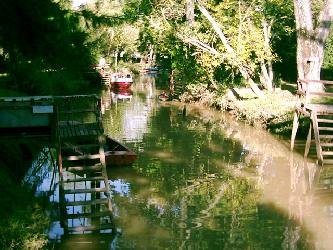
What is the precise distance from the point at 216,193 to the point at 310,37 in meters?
12.0

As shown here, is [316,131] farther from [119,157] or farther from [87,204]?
[87,204]

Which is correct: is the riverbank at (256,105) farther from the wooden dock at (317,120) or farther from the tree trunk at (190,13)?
the tree trunk at (190,13)

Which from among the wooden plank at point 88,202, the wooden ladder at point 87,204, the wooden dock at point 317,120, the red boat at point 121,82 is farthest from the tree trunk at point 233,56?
the wooden plank at point 88,202

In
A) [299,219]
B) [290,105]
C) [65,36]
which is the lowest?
[299,219]

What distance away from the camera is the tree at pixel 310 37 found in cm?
2250

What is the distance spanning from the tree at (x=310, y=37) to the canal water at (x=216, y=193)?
12.2 ft

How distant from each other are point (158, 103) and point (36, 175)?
19.4 m

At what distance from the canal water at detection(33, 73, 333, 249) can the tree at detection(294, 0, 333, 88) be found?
12.2 feet

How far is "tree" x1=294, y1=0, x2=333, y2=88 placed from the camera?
22.5 metres

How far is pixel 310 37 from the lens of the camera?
22.6m

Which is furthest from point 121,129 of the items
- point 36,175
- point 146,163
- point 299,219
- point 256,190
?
point 299,219

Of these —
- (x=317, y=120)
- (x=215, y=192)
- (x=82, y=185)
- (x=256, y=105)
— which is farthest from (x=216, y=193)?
(x=256, y=105)

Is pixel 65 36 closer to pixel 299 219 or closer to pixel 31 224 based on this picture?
pixel 31 224

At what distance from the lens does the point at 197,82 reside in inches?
1246
